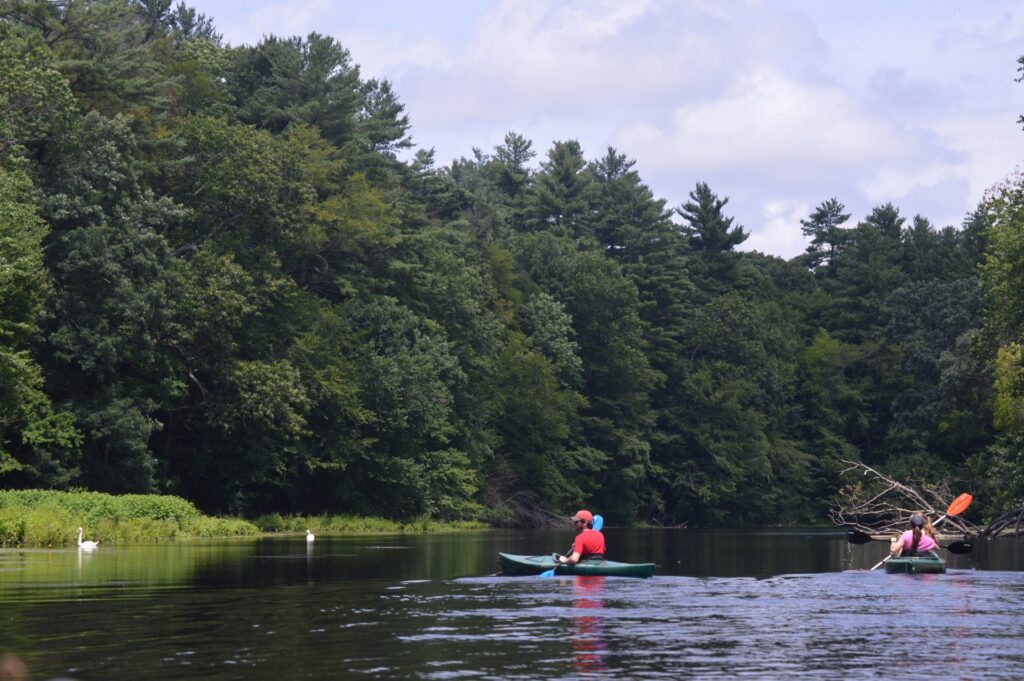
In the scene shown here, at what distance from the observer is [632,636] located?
2189 centimetres

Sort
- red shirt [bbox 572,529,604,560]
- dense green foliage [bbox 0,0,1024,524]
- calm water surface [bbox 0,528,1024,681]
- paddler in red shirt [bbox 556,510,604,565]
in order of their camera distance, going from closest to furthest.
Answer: calm water surface [bbox 0,528,1024,681], paddler in red shirt [bbox 556,510,604,565], red shirt [bbox 572,529,604,560], dense green foliage [bbox 0,0,1024,524]

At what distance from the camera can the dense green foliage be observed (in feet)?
194

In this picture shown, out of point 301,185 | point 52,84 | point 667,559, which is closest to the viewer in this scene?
point 667,559

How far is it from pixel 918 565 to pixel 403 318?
4824 cm

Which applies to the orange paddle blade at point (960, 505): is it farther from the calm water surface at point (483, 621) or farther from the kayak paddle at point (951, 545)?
the calm water surface at point (483, 621)

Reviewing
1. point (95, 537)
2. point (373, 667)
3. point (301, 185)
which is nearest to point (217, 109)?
point (301, 185)

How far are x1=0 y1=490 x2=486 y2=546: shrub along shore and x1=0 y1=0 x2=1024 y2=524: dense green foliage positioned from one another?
351cm

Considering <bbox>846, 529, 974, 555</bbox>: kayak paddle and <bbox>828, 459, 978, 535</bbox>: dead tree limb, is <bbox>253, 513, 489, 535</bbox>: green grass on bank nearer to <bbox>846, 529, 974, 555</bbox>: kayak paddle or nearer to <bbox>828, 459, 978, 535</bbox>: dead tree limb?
<bbox>828, 459, 978, 535</bbox>: dead tree limb

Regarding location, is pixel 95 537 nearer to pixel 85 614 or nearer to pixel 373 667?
pixel 85 614

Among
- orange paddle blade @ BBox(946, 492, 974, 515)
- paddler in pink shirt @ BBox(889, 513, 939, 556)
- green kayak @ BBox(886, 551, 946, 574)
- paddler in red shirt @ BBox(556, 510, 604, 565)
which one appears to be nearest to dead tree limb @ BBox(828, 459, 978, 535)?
orange paddle blade @ BBox(946, 492, 974, 515)

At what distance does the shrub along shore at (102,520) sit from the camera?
46.1 m

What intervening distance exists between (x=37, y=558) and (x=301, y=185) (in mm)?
35596

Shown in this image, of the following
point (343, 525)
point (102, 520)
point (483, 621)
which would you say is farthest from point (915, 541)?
point (343, 525)

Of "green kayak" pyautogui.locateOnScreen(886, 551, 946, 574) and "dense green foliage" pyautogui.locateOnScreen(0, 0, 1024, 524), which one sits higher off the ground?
"dense green foliage" pyautogui.locateOnScreen(0, 0, 1024, 524)
